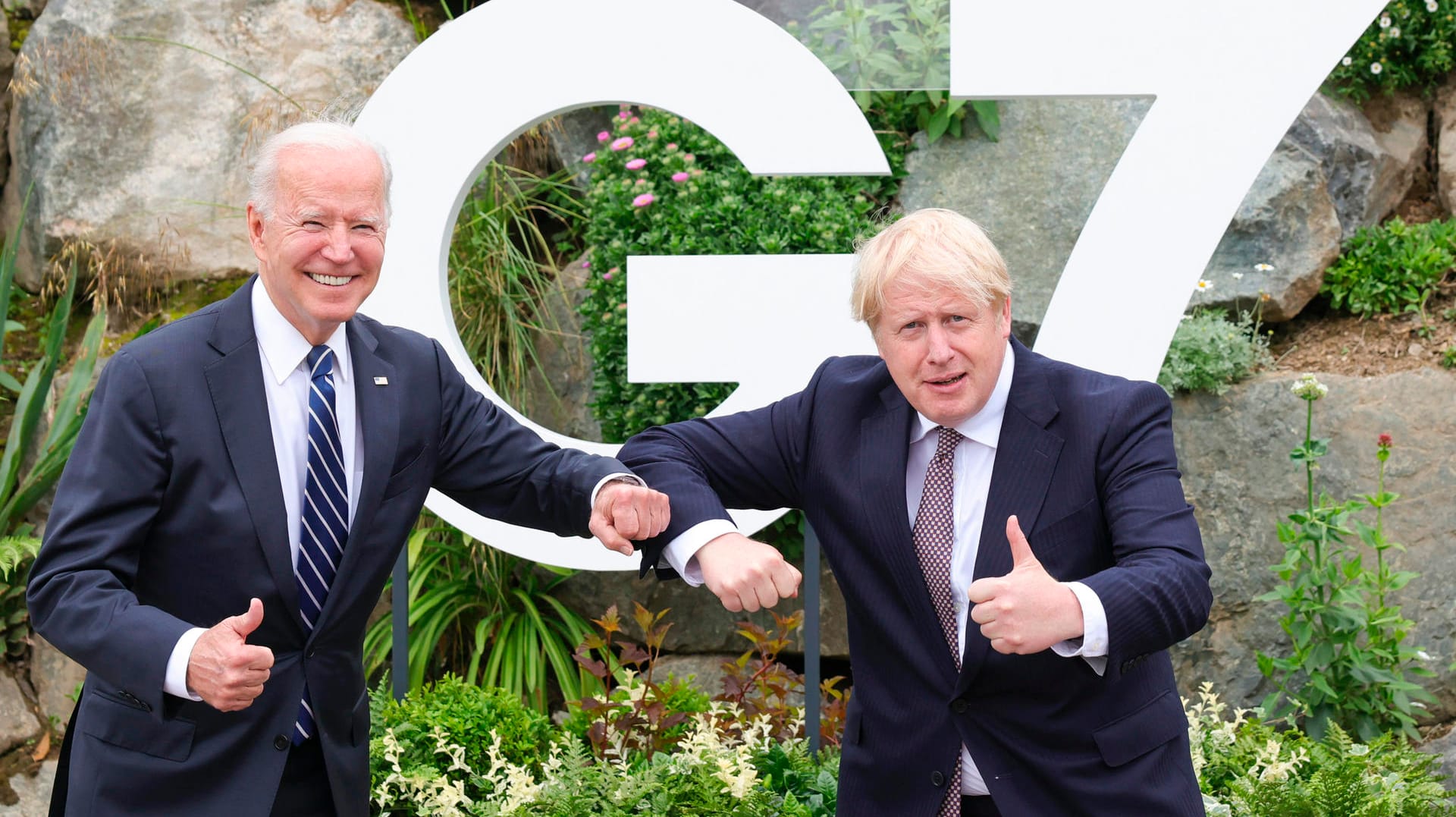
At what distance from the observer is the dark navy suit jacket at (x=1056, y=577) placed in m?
2.08

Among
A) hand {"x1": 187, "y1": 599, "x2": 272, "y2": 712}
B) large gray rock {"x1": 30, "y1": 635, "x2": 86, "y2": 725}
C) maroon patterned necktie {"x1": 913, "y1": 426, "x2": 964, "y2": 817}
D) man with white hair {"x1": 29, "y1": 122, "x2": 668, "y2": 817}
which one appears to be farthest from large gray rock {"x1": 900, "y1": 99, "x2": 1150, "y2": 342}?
large gray rock {"x1": 30, "y1": 635, "x2": 86, "y2": 725}

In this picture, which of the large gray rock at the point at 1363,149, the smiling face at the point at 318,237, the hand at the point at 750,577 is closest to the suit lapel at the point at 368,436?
the smiling face at the point at 318,237

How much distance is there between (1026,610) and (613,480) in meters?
0.84

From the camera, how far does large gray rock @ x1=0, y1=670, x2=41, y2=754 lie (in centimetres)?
504

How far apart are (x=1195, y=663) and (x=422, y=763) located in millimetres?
2732

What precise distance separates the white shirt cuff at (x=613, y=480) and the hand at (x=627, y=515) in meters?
0.01

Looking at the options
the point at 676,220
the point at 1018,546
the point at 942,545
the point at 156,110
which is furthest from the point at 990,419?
the point at 156,110

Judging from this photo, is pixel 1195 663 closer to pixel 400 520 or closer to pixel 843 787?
pixel 843 787

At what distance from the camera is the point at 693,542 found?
2.30 metres

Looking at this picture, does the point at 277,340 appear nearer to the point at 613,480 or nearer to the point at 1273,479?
the point at 613,480

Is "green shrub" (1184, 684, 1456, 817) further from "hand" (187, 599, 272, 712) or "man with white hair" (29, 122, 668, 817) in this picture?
"hand" (187, 599, 272, 712)

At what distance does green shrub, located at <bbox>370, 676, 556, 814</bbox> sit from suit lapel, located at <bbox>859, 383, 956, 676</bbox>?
62.0 inches

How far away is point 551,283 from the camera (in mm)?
5324

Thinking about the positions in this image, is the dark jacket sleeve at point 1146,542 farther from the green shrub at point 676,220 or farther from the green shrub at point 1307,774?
the green shrub at point 676,220
